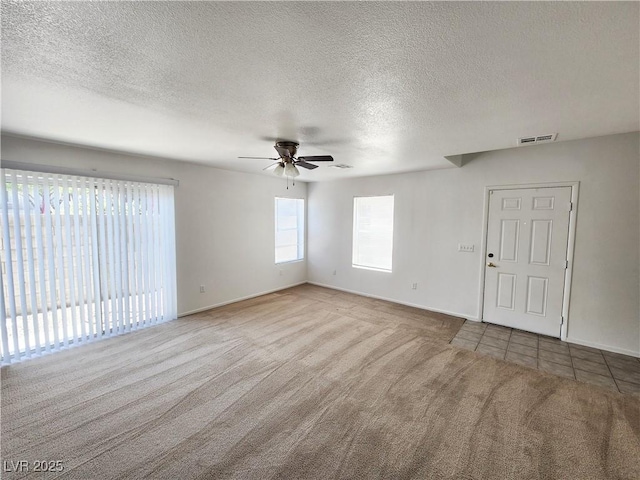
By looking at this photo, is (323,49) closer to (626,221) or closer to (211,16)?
(211,16)

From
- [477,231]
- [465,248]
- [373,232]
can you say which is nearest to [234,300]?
[373,232]

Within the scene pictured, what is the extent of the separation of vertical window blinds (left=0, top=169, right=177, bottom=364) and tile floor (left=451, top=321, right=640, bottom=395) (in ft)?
14.1

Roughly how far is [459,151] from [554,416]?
279cm

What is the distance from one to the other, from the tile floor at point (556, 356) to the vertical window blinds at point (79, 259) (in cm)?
430

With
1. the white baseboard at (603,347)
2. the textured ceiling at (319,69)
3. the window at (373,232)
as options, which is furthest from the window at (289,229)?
the white baseboard at (603,347)

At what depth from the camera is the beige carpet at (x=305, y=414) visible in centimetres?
175

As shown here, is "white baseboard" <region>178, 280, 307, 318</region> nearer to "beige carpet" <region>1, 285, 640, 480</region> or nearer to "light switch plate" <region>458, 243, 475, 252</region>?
"beige carpet" <region>1, 285, 640, 480</region>

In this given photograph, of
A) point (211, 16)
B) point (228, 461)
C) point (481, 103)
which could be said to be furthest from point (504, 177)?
point (228, 461)

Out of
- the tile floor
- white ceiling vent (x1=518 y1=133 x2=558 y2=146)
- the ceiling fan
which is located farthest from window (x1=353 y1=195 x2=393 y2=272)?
the ceiling fan

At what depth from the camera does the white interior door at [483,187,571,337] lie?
356 cm

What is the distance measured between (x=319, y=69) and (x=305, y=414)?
247 centimetres

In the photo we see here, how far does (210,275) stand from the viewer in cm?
464

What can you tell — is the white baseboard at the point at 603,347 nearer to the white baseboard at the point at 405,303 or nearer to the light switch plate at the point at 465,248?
the white baseboard at the point at 405,303

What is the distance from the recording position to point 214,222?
4645 mm
